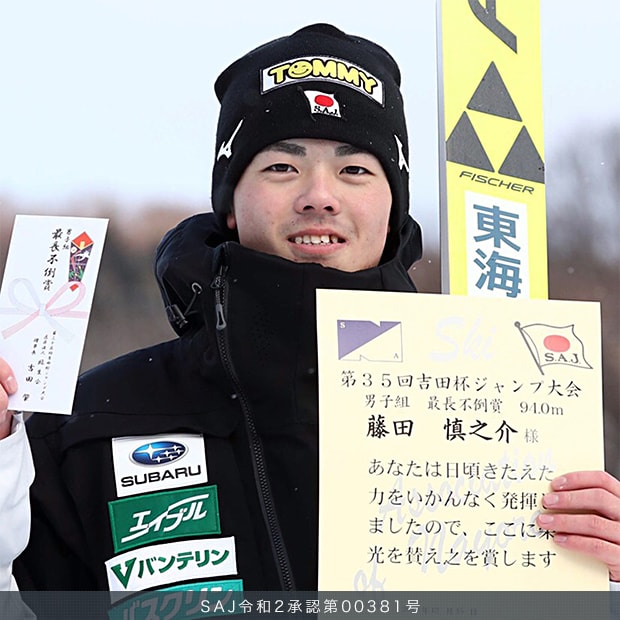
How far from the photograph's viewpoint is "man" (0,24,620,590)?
1.05 metres

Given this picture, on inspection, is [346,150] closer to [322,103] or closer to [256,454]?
[322,103]

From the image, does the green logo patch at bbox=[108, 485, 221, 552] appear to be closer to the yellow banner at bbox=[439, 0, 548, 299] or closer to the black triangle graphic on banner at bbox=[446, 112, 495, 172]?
the yellow banner at bbox=[439, 0, 548, 299]

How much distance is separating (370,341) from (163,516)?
0.33 meters

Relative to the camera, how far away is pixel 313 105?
115 cm

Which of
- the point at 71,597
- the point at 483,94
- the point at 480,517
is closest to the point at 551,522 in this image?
the point at 480,517

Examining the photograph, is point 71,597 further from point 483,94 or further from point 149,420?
point 483,94

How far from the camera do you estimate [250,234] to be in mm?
1147

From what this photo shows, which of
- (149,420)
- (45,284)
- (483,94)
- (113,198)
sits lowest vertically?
(149,420)

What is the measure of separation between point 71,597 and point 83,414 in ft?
0.72

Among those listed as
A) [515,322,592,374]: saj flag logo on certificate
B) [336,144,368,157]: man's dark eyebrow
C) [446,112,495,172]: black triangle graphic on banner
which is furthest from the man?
[446,112,495,172]: black triangle graphic on banner

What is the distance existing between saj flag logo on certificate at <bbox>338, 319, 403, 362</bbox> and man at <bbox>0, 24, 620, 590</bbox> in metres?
0.09

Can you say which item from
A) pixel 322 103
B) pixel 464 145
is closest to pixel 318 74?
pixel 322 103

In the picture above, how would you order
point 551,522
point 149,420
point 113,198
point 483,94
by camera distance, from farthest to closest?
1. point 113,198
2. point 483,94
3. point 149,420
4. point 551,522

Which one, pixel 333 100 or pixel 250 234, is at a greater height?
pixel 333 100
